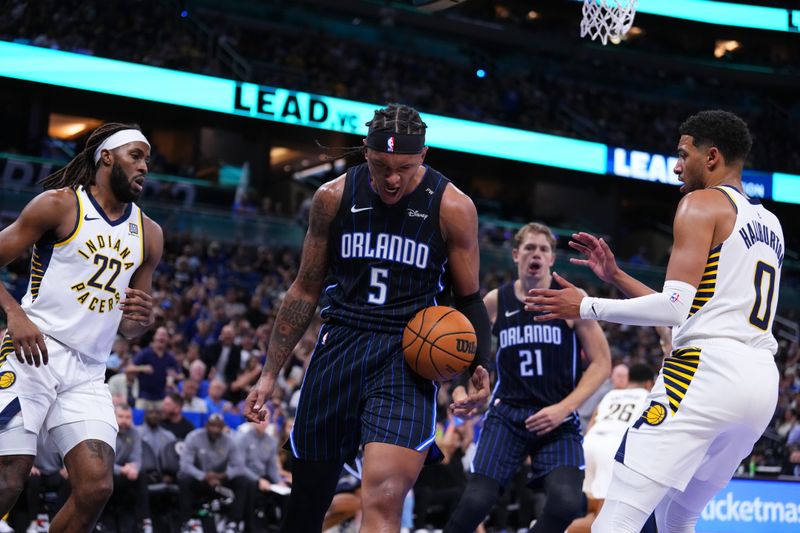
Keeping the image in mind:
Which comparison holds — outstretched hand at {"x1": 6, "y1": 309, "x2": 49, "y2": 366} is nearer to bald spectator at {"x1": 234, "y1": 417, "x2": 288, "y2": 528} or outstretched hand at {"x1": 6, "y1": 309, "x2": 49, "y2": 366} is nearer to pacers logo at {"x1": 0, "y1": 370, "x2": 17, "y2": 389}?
pacers logo at {"x1": 0, "y1": 370, "x2": 17, "y2": 389}

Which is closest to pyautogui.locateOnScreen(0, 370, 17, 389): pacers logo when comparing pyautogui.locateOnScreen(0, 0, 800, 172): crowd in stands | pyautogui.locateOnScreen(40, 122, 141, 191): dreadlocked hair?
pyautogui.locateOnScreen(40, 122, 141, 191): dreadlocked hair

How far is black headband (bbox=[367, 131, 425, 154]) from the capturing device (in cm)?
452

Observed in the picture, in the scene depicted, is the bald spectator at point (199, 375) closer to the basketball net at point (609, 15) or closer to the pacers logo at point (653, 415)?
the basketball net at point (609, 15)

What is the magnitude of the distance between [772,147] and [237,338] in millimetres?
25366

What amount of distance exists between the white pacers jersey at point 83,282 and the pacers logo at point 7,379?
0.91 feet

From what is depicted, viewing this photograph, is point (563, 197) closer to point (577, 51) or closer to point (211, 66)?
point (577, 51)

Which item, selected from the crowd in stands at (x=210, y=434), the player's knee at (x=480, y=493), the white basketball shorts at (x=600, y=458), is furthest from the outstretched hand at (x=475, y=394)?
the crowd in stands at (x=210, y=434)

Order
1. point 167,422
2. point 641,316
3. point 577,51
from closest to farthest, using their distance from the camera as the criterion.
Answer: point 641,316
point 167,422
point 577,51

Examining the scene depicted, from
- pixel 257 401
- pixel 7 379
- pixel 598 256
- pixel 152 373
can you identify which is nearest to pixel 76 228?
pixel 7 379

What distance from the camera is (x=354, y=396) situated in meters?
4.61

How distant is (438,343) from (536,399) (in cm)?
240

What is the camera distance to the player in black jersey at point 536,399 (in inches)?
244

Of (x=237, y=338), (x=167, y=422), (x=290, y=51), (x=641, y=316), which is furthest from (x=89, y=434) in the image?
(x=290, y=51)

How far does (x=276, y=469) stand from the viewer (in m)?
10.9
